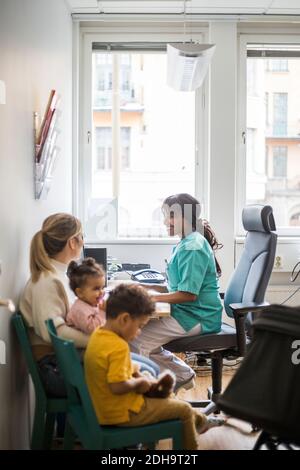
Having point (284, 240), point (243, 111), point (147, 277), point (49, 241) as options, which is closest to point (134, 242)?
point (147, 277)

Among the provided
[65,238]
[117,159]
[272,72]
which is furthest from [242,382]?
[272,72]

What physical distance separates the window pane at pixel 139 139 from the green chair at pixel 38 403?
88.1 inches

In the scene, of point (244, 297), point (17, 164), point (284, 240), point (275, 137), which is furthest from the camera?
point (275, 137)

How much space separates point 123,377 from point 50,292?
0.50 metres

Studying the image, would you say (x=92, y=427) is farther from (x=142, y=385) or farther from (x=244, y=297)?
(x=244, y=297)

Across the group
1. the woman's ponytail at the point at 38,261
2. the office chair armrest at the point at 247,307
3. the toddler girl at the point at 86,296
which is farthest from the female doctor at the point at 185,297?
the woman's ponytail at the point at 38,261

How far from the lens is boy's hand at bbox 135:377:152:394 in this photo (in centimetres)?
202

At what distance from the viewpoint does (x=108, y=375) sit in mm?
1987

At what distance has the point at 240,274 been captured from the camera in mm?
3348

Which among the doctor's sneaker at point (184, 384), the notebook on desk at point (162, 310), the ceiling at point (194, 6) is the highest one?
the ceiling at point (194, 6)

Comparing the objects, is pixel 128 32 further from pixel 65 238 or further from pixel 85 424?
pixel 85 424

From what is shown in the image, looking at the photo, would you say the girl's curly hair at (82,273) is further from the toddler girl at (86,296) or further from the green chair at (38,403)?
the green chair at (38,403)

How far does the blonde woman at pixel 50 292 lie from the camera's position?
2266mm

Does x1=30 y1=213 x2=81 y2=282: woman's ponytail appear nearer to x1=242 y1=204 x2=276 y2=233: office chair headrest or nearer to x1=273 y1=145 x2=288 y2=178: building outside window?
x1=242 y1=204 x2=276 y2=233: office chair headrest
